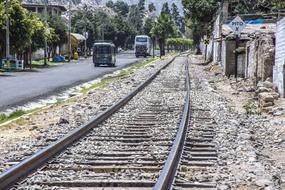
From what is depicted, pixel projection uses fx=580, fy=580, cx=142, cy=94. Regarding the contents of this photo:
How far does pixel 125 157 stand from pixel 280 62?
11.7 meters

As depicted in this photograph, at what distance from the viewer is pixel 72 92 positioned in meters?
26.6

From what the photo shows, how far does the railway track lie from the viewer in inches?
296

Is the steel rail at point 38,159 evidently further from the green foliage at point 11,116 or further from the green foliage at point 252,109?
the green foliage at point 252,109

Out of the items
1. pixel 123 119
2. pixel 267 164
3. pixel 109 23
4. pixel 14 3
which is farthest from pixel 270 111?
pixel 109 23

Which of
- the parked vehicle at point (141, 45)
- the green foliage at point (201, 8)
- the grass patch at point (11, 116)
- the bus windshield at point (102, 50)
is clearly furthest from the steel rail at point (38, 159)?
the parked vehicle at point (141, 45)

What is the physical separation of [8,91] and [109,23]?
390 ft

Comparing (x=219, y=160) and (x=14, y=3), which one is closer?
(x=219, y=160)

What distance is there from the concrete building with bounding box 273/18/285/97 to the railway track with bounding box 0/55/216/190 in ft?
16.3

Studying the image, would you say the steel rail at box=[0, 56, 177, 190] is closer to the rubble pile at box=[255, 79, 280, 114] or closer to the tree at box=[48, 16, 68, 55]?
the rubble pile at box=[255, 79, 280, 114]

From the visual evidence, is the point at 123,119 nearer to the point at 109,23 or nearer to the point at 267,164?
the point at 267,164

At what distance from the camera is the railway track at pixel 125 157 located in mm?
7508

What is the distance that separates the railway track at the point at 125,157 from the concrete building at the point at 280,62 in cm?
496

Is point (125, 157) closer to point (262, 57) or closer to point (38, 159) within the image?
point (38, 159)

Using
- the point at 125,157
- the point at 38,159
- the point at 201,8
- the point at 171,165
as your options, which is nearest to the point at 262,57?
the point at 125,157
